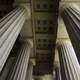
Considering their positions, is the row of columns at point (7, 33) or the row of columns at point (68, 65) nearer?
the row of columns at point (7, 33)

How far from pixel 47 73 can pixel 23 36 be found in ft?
17.2

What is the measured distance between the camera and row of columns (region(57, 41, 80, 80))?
903cm

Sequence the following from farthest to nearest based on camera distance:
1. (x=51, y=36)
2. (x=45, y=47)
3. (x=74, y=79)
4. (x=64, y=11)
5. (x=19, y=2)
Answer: (x=45, y=47) → (x=51, y=36) → (x=19, y=2) → (x=64, y=11) → (x=74, y=79)

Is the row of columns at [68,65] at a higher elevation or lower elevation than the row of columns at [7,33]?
lower

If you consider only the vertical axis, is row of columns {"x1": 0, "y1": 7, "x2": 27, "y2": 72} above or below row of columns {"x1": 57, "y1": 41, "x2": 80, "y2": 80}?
above

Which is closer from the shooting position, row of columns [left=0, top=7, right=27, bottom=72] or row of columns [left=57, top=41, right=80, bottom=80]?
row of columns [left=0, top=7, right=27, bottom=72]

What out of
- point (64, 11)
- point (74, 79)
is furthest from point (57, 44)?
point (74, 79)

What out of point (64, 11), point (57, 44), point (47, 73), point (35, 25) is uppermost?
point (64, 11)

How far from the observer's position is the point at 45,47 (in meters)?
14.5

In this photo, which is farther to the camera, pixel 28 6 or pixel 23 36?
pixel 23 36

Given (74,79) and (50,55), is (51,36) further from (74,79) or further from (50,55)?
(74,79)

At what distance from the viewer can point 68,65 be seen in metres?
9.95

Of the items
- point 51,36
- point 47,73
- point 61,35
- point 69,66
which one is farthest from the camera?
point 47,73

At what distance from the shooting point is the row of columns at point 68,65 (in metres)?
9.03
